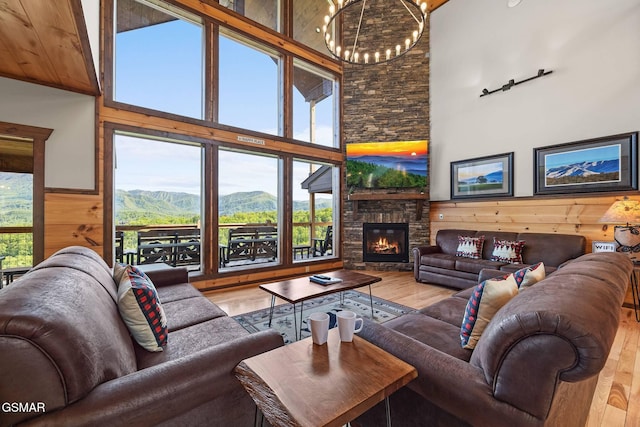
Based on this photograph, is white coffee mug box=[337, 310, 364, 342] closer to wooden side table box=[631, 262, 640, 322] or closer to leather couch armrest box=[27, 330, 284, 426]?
leather couch armrest box=[27, 330, 284, 426]

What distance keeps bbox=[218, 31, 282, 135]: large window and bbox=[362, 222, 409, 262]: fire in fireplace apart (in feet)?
8.91

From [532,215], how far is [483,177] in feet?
3.22

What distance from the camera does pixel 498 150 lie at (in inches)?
189

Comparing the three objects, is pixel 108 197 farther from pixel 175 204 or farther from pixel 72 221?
pixel 175 204

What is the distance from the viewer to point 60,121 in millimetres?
3172

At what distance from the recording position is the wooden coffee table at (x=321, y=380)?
0.82 metres

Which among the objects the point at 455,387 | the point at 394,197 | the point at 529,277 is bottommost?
the point at 455,387

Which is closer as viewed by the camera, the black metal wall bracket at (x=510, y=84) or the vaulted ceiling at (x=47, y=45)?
the vaulted ceiling at (x=47, y=45)

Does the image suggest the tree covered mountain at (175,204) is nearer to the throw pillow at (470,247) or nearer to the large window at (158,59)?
the large window at (158,59)

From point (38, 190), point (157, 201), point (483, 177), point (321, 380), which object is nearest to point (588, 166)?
point (483, 177)

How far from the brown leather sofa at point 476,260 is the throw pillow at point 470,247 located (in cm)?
10

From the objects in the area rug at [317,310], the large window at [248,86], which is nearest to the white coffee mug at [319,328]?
the area rug at [317,310]

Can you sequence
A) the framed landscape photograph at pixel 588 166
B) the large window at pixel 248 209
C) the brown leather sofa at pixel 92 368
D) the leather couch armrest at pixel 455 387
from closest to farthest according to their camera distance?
the brown leather sofa at pixel 92 368 < the leather couch armrest at pixel 455 387 < the framed landscape photograph at pixel 588 166 < the large window at pixel 248 209

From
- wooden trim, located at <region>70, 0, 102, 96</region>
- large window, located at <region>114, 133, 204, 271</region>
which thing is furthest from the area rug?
wooden trim, located at <region>70, 0, 102, 96</region>
